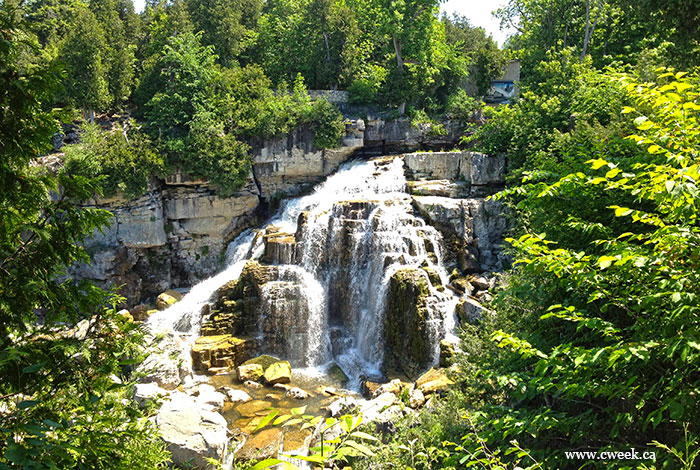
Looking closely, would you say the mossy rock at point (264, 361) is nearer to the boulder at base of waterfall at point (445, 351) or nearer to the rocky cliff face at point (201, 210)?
the boulder at base of waterfall at point (445, 351)

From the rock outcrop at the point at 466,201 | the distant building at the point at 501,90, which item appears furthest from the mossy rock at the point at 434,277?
the distant building at the point at 501,90

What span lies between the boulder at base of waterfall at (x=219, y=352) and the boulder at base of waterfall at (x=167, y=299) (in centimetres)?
368

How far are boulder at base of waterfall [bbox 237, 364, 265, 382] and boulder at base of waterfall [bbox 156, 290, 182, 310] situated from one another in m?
6.16

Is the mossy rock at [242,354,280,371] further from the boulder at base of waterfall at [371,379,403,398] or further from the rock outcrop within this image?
the rock outcrop

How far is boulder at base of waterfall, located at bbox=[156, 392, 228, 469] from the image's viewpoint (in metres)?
7.73

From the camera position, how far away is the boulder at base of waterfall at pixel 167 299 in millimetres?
18047

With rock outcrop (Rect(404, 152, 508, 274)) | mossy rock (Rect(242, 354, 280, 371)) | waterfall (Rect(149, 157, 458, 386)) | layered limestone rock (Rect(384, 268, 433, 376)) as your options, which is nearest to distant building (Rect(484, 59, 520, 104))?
rock outcrop (Rect(404, 152, 508, 274))

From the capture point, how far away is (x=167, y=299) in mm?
18422

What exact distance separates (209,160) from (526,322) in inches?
691

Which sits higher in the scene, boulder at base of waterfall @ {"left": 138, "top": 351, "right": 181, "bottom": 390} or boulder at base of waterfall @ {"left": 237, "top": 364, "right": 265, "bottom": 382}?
boulder at base of waterfall @ {"left": 138, "top": 351, "right": 181, "bottom": 390}

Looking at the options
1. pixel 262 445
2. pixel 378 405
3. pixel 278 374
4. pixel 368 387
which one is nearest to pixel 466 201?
pixel 368 387

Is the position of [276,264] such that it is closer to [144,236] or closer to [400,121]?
[144,236]

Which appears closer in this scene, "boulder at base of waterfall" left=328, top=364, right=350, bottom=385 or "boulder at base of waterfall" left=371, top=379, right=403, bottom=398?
"boulder at base of waterfall" left=371, top=379, right=403, bottom=398

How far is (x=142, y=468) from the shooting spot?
109 inches
